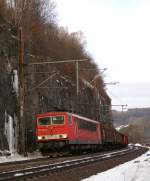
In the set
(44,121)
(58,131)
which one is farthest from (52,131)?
(44,121)

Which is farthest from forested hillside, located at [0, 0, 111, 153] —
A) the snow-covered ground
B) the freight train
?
the snow-covered ground

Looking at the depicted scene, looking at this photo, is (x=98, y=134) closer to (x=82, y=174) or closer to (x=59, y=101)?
(x=59, y=101)

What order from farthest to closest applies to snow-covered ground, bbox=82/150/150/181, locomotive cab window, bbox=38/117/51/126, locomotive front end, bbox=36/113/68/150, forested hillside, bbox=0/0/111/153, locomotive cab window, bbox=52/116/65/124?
forested hillside, bbox=0/0/111/153, locomotive cab window, bbox=38/117/51/126, locomotive cab window, bbox=52/116/65/124, locomotive front end, bbox=36/113/68/150, snow-covered ground, bbox=82/150/150/181

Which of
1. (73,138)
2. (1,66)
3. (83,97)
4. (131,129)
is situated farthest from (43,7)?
(131,129)

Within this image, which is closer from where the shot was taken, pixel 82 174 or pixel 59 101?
pixel 82 174

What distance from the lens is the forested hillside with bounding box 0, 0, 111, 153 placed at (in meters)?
41.6

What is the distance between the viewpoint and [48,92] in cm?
5366

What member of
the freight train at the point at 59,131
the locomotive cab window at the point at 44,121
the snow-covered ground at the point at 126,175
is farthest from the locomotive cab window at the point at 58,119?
the snow-covered ground at the point at 126,175

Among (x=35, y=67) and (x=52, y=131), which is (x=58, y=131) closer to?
(x=52, y=131)

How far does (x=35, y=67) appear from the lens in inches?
2025

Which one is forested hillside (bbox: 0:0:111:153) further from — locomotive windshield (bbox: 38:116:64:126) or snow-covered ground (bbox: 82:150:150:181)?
snow-covered ground (bbox: 82:150:150:181)

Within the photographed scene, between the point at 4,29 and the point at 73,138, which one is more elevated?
the point at 4,29

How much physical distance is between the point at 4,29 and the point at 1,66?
18.0 ft

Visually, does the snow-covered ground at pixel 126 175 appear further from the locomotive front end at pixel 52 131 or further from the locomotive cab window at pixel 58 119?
the locomotive cab window at pixel 58 119
